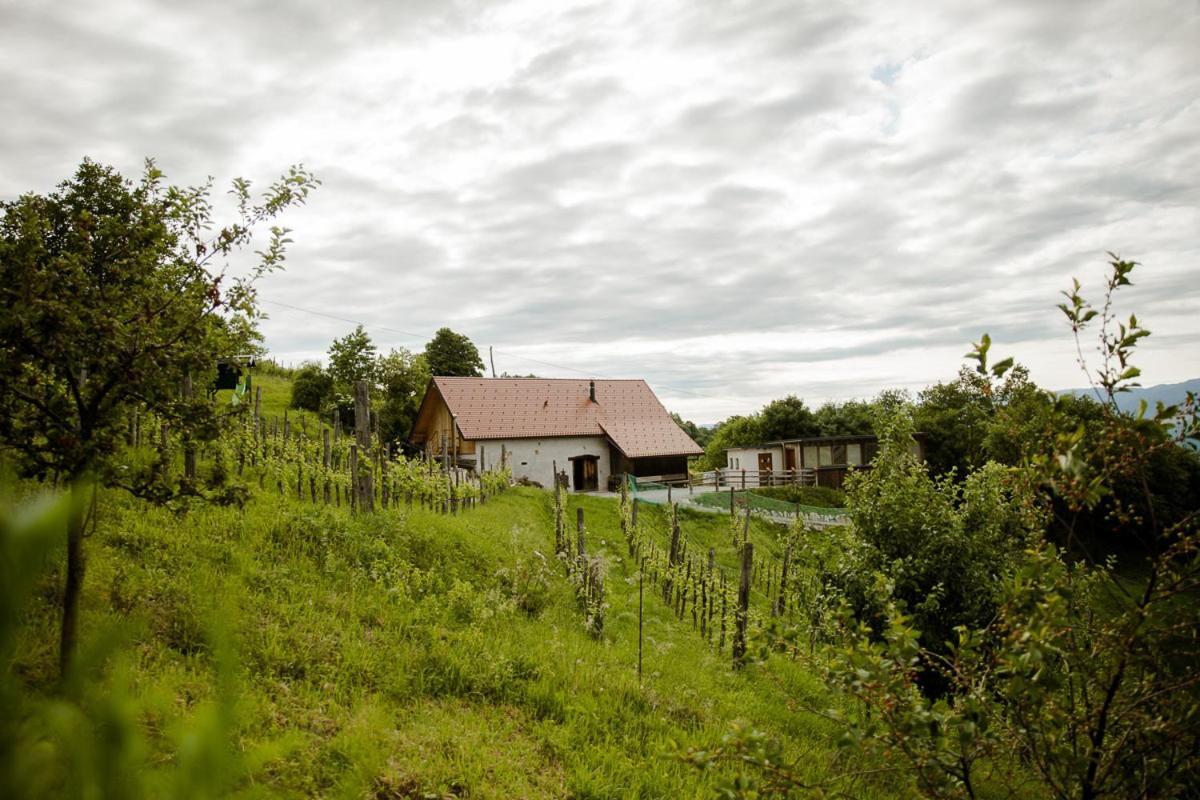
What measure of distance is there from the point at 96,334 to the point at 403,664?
398 centimetres

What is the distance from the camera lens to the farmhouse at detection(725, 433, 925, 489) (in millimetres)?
37969

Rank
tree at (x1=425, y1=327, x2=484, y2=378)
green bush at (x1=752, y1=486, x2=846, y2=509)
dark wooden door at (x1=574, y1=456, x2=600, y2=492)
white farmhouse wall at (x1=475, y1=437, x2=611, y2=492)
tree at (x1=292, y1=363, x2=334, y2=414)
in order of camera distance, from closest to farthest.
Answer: white farmhouse wall at (x1=475, y1=437, x2=611, y2=492) < green bush at (x1=752, y1=486, x2=846, y2=509) < tree at (x1=292, y1=363, x2=334, y2=414) < dark wooden door at (x1=574, y1=456, x2=600, y2=492) < tree at (x1=425, y1=327, x2=484, y2=378)

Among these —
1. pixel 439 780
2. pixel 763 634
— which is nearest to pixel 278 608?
pixel 439 780

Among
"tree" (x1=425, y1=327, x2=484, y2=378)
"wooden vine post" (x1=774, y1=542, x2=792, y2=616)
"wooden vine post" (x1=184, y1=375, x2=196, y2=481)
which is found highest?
"tree" (x1=425, y1=327, x2=484, y2=378)

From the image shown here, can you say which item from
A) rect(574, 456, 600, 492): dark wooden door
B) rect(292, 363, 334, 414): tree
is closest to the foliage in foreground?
rect(574, 456, 600, 492): dark wooden door

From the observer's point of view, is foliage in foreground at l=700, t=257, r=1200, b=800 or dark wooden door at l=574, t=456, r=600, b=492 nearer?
foliage in foreground at l=700, t=257, r=1200, b=800

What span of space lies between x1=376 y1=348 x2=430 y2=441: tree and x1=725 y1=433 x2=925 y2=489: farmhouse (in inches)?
748

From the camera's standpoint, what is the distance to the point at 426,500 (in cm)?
1494

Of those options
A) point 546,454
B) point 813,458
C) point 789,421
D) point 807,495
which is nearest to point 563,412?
point 546,454

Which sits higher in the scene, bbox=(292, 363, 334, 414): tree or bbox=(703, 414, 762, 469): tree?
bbox=(292, 363, 334, 414): tree

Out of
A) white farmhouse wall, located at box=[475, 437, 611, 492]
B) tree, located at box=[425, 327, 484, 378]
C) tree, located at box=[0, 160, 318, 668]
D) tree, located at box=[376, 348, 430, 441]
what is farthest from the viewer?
tree, located at box=[425, 327, 484, 378]

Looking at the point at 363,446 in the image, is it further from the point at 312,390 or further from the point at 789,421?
the point at 789,421

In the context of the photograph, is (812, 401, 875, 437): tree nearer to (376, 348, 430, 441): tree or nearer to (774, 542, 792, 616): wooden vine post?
(376, 348, 430, 441): tree

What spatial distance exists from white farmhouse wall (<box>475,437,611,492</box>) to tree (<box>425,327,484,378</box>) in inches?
614
